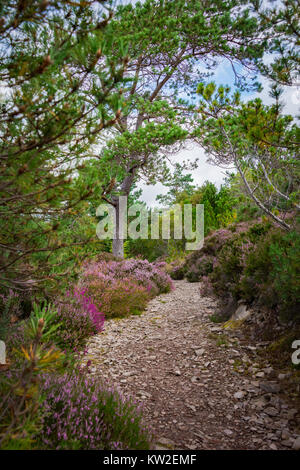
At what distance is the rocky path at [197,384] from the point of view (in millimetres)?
2229

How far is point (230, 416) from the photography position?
2469 millimetres

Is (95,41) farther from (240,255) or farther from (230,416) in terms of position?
(240,255)

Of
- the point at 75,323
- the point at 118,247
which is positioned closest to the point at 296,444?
the point at 75,323

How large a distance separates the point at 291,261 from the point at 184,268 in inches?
369

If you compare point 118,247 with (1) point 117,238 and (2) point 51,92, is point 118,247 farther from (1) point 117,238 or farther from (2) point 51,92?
(2) point 51,92

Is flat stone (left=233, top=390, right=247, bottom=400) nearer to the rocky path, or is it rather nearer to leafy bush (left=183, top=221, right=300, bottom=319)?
the rocky path

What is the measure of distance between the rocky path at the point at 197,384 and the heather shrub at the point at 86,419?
384 millimetres

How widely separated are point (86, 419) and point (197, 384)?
1.61 m

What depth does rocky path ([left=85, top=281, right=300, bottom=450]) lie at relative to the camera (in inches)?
87.7

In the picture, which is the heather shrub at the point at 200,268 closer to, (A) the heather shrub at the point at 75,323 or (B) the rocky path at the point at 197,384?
(B) the rocky path at the point at 197,384

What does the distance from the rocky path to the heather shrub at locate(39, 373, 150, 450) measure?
1.26 ft

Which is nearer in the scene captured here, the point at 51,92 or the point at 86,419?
the point at 51,92

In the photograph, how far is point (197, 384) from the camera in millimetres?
3045
